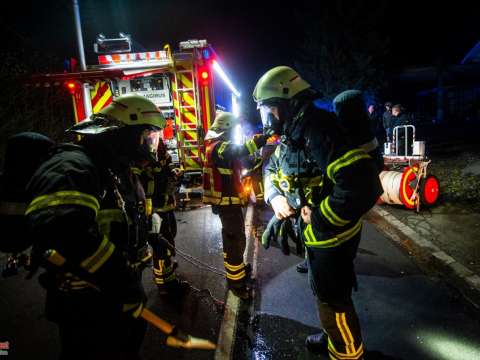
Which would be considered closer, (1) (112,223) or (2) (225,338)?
(1) (112,223)

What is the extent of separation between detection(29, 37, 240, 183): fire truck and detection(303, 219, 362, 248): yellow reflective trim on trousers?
532cm

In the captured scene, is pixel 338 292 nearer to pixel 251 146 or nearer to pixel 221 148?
pixel 251 146

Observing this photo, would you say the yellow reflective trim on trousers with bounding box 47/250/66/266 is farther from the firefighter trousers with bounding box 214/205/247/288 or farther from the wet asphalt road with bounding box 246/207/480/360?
the firefighter trousers with bounding box 214/205/247/288

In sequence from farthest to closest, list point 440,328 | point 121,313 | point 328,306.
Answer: point 440,328
point 328,306
point 121,313

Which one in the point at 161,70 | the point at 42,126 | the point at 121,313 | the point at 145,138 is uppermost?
the point at 161,70

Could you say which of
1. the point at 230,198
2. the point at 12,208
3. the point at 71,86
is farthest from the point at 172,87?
the point at 12,208

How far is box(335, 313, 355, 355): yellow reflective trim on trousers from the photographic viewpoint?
6.93 feet

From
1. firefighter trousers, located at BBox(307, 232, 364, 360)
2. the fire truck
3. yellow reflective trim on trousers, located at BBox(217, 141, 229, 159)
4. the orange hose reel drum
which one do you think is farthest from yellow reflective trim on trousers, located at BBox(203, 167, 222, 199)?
the orange hose reel drum

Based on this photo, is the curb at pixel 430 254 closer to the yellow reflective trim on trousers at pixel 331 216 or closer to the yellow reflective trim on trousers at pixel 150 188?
the yellow reflective trim on trousers at pixel 331 216

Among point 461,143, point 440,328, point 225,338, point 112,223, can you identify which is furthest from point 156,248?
point 461,143

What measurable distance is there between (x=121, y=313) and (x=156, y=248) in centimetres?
61

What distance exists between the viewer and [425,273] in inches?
151

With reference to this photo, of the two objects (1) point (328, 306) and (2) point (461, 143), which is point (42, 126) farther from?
(2) point (461, 143)

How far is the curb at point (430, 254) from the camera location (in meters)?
3.37
